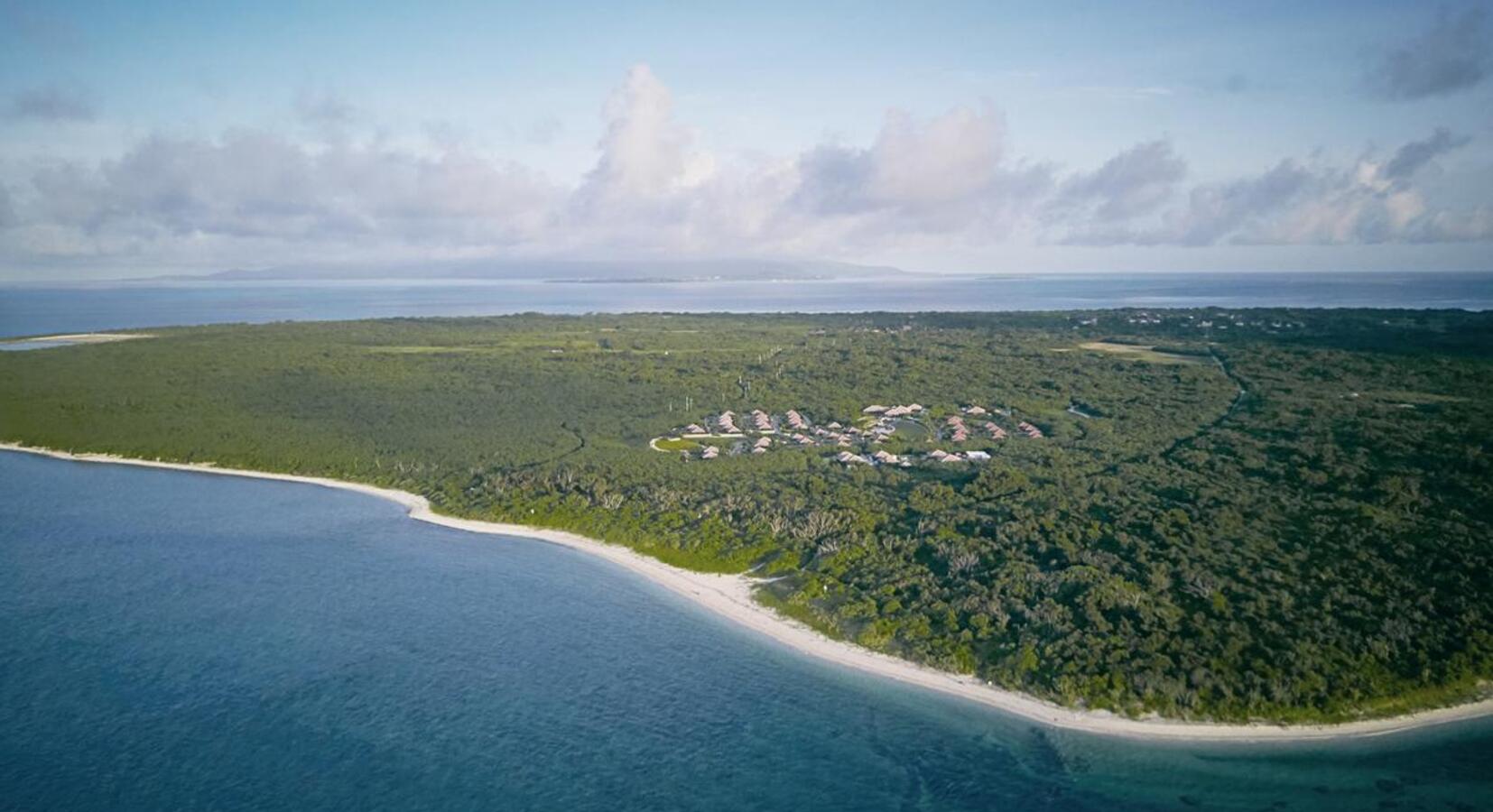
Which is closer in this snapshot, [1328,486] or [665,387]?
[1328,486]

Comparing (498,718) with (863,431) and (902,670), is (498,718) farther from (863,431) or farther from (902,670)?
(863,431)

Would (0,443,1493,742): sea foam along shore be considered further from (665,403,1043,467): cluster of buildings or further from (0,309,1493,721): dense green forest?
(665,403,1043,467): cluster of buildings

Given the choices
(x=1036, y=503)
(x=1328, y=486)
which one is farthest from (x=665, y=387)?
(x=1328, y=486)

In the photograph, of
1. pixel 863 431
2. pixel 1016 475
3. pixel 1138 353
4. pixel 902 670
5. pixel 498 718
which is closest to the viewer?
pixel 498 718

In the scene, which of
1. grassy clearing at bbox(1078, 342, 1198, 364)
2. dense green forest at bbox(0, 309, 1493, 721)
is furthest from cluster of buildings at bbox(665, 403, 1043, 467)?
grassy clearing at bbox(1078, 342, 1198, 364)

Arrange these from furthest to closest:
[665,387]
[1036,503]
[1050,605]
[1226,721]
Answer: [665,387] → [1036,503] → [1050,605] → [1226,721]

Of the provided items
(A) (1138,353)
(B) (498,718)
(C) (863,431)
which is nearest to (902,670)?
(B) (498,718)

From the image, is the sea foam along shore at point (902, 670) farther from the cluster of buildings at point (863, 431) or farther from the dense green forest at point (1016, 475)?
the cluster of buildings at point (863, 431)

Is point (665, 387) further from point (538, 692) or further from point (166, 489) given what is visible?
point (538, 692)
